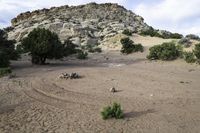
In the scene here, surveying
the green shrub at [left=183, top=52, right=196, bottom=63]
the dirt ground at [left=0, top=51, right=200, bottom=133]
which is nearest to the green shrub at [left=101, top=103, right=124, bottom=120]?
the dirt ground at [left=0, top=51, right=200, bottom=133]

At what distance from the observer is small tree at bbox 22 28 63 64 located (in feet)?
72.7

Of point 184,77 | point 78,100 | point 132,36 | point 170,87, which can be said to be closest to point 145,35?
point 132,36

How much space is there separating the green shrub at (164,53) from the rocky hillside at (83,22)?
15037 mm

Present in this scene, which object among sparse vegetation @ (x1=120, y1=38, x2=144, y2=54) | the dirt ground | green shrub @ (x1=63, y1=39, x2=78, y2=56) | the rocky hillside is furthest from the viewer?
the rocky hillside

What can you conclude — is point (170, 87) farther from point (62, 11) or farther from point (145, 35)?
point (62, 11)

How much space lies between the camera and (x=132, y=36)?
38406mm

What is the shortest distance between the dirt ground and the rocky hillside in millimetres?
22865

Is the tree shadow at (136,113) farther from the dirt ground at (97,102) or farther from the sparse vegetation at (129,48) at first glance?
the sparse vegetation at (129,48)

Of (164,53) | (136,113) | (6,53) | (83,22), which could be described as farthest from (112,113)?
(83,22)

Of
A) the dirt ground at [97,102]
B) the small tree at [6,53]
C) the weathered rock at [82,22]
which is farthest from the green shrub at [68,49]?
the weathered rock at [82,22]

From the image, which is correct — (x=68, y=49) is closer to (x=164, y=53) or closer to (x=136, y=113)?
(x=164, y=53)

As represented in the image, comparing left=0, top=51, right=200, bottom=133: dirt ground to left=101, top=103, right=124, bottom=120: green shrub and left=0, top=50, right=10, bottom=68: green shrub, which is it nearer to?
left=101, top=103, right=124, bottom=120: green shrub

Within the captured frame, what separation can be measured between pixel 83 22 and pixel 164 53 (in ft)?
91.1

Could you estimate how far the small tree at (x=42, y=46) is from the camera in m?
22.2
